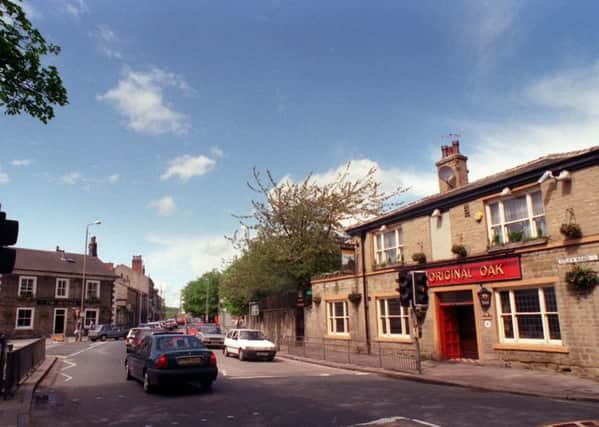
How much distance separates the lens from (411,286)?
16141 millimetres

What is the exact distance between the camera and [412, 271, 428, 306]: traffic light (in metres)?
15.8

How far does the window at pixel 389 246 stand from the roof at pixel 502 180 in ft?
2.27

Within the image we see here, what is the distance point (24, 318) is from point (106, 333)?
1035cm

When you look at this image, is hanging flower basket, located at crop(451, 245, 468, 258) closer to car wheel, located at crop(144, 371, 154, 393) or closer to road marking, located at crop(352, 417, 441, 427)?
road marking, located at crop(352, 417, 441, 427)

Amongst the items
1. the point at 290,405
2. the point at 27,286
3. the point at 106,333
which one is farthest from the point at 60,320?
the point at 290,405

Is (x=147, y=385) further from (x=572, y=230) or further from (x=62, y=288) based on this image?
(x=62, y=288)

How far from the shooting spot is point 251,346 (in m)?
21.2

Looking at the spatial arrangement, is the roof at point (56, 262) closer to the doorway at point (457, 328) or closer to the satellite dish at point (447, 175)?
the satellite dish at point (447, 175)

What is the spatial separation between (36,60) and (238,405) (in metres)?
8.44

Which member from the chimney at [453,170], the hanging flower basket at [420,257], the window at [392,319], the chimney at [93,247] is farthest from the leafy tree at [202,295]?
the hanging flower basket at [420,257]

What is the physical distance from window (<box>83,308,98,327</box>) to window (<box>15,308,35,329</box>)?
18.5ft

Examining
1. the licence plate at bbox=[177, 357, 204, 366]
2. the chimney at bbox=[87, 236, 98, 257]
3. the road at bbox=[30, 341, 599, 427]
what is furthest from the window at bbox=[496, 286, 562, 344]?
the chimney at bbox=[87, 236, 98, 257]

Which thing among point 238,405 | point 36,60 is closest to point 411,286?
point 238,405

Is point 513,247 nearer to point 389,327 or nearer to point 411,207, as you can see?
point 411,207
